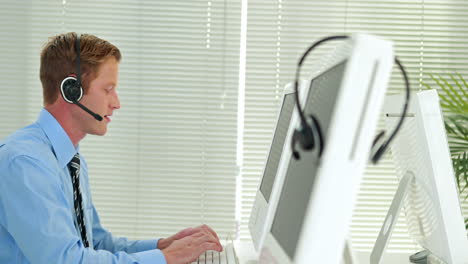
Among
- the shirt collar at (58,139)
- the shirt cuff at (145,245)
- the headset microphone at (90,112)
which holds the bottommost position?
the shirt cuff at (145,245)

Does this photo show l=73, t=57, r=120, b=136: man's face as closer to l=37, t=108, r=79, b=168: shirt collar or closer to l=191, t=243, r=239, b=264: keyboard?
l=37, t=108, r=79, b=168: shirt collar

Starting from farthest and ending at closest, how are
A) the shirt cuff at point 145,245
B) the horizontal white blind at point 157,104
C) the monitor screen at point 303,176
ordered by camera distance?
the horizontal white blind at point 157,104 < the shirt cuff at point 145,245 < the monitor screen at point 303,176

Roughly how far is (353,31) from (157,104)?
1.11m

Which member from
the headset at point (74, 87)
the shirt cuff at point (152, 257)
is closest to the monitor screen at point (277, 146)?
the shirt cuff at point (152, 257)

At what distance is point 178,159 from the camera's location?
3.35m

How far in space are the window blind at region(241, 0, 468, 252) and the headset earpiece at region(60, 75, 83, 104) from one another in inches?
64.6

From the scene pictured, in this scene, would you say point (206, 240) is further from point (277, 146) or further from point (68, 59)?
point (68, 59)

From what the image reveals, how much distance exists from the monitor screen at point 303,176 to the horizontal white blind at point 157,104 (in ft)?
7.30

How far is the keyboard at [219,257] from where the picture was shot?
1.75 meters

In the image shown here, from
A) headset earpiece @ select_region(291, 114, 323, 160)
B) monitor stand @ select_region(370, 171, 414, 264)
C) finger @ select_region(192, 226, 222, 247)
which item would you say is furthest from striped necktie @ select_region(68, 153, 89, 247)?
headset earpiece @ select_region(291, 114, 323, 160)

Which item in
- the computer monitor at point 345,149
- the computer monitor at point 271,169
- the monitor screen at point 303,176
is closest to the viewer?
the computer monitor at point 345,149

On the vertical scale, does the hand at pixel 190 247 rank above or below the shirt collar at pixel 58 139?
below

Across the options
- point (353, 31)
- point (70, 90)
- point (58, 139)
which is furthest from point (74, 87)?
point (353, 31)

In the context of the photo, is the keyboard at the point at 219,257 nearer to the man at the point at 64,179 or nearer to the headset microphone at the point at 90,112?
the man at the point at 64,179
